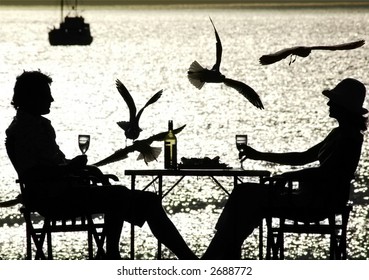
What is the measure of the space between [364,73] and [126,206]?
5407 centimetres

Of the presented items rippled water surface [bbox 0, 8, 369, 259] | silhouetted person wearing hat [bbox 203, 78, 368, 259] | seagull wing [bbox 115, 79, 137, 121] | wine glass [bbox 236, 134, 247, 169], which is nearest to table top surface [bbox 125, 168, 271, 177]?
silhouetted person wearing hat [bbox 203, 78, 368, 259]

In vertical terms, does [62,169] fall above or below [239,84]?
below

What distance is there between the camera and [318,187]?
588 centimetres

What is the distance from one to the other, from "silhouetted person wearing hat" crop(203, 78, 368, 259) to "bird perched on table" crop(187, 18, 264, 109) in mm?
441

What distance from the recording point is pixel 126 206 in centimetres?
588

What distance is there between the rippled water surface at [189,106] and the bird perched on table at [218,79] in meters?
4.23

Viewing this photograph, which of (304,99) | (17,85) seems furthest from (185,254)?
(304,99)

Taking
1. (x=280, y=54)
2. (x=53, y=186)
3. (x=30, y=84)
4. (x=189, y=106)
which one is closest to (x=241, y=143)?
(x=280, y=54)

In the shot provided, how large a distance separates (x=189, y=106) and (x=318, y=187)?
34963mm

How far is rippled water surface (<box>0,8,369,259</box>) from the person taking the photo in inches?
523

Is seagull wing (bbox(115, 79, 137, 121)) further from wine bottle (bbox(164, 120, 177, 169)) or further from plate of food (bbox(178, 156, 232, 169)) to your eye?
plate of food (bbox(178, 156, 232, 169))

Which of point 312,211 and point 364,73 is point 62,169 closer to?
point 312,211

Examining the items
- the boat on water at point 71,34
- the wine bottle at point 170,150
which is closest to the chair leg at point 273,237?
the wine bottle at point 170,150

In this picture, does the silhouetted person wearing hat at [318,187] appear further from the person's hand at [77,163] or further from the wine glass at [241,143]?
the person's hand at [77,163]
